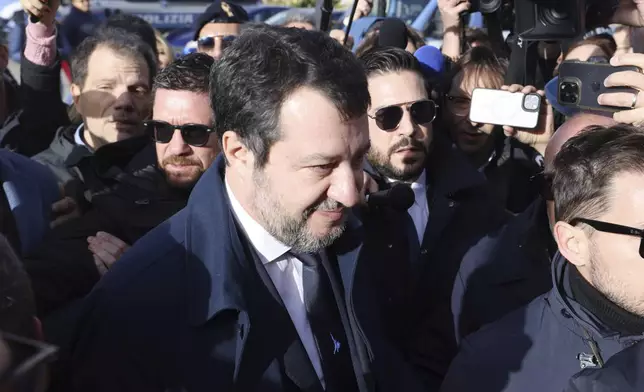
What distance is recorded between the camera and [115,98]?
3.76 m

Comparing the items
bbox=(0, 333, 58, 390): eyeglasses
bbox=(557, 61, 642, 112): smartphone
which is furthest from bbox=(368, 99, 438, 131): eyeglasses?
bbox=(0, 333, 58, 390): eyeglasses

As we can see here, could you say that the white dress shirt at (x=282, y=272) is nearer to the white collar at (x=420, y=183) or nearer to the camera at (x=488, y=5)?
the white collar at (x=420, y=183)

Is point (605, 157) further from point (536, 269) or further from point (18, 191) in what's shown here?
point (18, 191)

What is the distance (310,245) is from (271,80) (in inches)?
16.7

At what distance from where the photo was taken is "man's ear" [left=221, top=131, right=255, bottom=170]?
7.12 feet

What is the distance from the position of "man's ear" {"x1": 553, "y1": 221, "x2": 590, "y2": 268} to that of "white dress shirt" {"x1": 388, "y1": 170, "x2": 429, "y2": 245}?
897 millimetres

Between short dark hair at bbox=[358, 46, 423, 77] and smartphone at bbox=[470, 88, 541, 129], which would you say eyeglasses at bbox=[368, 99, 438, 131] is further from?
smartphone at bbox=[470, 88, 541, 129]

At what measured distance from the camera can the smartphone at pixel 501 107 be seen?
3020 mm

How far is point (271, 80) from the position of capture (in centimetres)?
210

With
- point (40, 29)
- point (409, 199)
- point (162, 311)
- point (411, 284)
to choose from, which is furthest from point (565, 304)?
point (40, 29)

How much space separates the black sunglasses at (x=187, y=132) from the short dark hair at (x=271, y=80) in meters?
1.07

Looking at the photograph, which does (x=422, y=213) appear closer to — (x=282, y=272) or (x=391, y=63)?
(x=391, y=63)

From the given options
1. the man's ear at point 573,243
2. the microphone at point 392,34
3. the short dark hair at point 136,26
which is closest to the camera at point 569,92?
the man's ear at point 573,243

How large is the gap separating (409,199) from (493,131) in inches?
62.8
